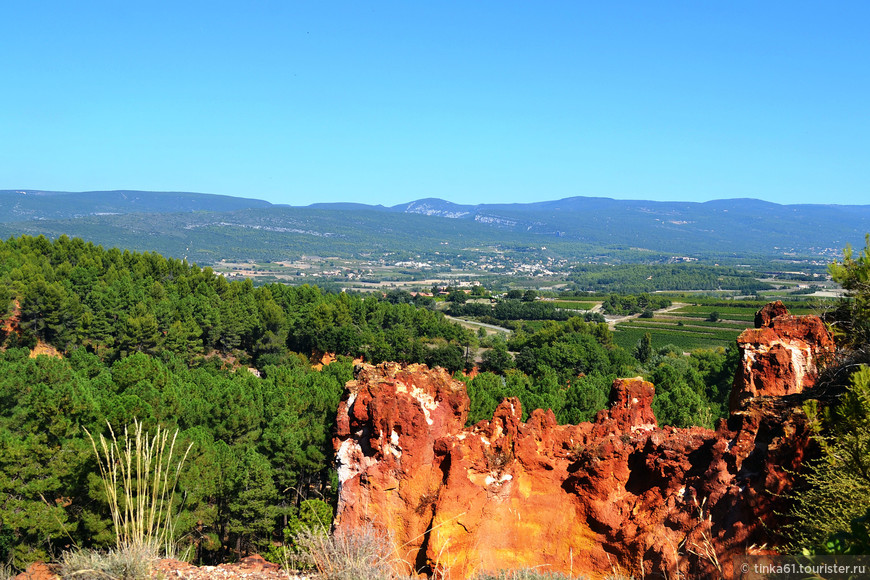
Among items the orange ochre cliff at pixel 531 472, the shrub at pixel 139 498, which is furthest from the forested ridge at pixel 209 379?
the shrub at pixel 139 498

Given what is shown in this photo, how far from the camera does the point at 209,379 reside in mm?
42250

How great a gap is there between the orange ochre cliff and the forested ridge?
8.95m

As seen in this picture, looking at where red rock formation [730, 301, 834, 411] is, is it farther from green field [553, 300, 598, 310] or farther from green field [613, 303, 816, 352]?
green field [553, 300, 598, 310]

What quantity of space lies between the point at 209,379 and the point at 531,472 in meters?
28.8

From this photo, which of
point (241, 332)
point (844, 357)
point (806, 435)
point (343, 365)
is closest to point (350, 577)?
point (806, 435)

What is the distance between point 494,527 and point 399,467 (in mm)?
3034

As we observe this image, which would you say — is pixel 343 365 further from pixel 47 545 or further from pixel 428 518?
pixel 428 518

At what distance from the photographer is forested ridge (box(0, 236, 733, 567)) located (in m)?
24.1

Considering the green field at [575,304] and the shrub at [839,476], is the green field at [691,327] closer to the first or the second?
the green field at [575,304]

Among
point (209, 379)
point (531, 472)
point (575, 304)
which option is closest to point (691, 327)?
point (575, 304)

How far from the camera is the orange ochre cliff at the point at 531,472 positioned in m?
16.5

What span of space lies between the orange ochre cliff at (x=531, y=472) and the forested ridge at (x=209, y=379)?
895 centimetres

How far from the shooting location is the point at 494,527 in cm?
1808

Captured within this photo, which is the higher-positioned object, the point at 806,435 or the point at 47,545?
the point at 806,435
